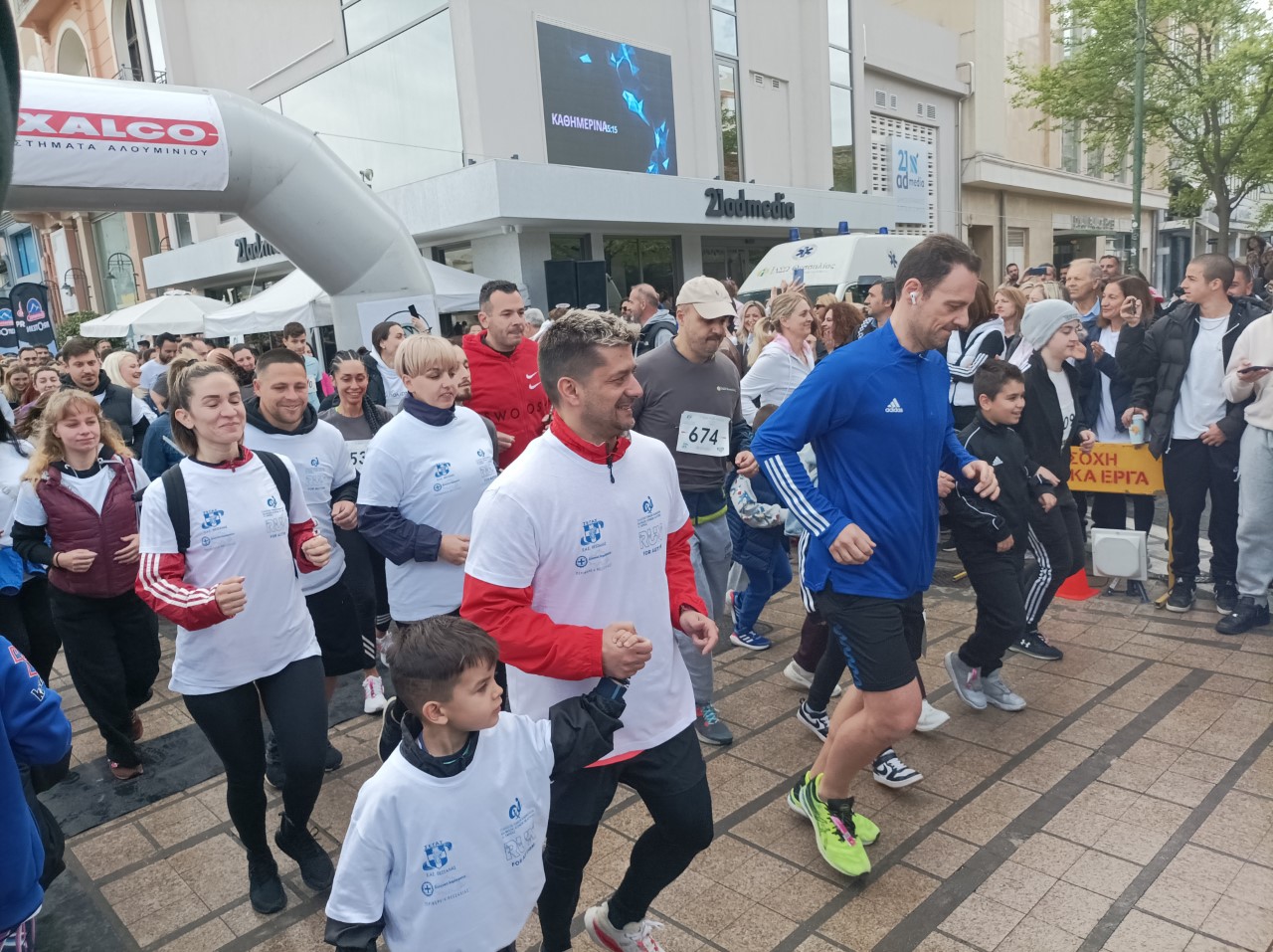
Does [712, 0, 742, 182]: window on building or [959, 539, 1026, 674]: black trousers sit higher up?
[712, 0, 742, 182]: window on building

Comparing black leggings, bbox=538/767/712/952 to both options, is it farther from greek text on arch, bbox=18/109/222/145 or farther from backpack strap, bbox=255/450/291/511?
greek text on arch, bbox=18/109/222/145

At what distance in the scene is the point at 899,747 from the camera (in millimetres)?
4168

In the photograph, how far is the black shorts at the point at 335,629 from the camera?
14.0 ft

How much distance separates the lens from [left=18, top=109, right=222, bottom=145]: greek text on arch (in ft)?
22.8

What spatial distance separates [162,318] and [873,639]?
658 inches

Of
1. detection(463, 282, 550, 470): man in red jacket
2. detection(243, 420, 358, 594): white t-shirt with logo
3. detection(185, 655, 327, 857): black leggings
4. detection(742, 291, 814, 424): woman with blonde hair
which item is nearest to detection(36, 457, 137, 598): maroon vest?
detection(243, 420, 358, 594): white t-shirt with logo

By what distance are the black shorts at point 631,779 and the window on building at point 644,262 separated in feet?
61.0

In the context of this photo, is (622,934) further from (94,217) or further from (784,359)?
(94,217)

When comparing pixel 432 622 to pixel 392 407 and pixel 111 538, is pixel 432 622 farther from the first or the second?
pixel 392 407

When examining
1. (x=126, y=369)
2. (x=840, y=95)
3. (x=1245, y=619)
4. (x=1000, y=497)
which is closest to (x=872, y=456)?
(x=1000, y=497)

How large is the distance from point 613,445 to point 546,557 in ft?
1.17

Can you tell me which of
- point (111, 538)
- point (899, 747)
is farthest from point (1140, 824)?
point (111, 538)

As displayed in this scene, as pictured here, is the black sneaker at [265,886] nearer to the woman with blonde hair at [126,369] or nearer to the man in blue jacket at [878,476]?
the man in blue jacket at [878,476]

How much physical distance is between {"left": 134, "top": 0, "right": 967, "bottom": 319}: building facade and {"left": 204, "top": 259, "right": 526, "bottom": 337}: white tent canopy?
6.34 ft
